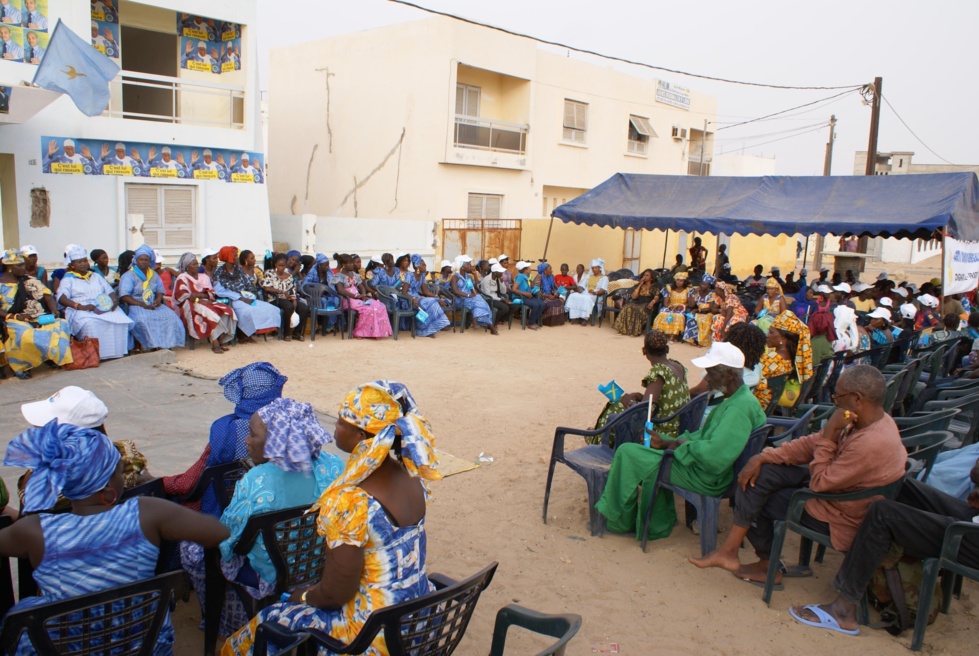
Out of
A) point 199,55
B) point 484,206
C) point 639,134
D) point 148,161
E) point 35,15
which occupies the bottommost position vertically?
point 484,206

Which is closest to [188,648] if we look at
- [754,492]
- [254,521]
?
[254,521]

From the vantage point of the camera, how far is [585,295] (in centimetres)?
1501

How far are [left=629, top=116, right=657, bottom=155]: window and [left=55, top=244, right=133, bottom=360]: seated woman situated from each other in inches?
726

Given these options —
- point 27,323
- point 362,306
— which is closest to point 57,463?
point 27,323

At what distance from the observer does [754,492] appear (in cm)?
428

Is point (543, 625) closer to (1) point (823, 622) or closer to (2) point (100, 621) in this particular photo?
(2) point (100, 621)

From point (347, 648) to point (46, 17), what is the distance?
468 inches

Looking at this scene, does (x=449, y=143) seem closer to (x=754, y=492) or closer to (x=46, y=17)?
(x=46, y=17)

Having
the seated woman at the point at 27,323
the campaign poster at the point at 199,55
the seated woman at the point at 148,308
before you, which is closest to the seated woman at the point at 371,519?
the seated woman at the point at 27,323

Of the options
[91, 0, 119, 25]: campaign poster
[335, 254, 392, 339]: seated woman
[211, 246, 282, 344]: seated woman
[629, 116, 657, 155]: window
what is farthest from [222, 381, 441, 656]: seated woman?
[629, 116, 657, 155]: window

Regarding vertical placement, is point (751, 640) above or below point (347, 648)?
below

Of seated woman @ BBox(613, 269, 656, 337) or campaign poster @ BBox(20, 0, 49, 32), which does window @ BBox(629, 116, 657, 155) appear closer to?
seated woman @ BBox(613, 269, 656, 337)

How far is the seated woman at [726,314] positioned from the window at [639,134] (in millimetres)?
12635

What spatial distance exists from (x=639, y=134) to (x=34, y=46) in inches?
702
